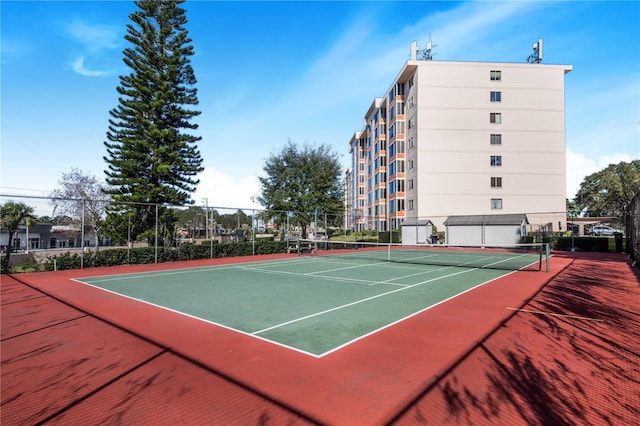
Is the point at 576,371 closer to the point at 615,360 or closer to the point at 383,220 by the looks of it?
the point at 615,360

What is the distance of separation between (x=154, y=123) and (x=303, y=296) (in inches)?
954

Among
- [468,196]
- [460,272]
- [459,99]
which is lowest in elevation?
[460,272]

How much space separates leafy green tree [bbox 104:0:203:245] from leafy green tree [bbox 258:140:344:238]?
29.1 feet

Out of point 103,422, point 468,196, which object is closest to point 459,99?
point 468,196

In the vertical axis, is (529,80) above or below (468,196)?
above

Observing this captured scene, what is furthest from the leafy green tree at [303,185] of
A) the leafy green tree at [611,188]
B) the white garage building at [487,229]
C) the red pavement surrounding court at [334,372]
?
the leafy green tree at [611,188]

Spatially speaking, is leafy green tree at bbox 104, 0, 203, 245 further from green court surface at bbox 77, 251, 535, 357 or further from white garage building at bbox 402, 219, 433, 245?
white garage building at bbox 402, 219, 433, 245

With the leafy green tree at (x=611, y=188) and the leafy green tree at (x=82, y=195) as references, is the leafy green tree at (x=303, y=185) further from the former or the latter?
the leafy green tree at (x=611, y=188)

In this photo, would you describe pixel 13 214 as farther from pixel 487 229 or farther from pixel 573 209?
pixel 573 209

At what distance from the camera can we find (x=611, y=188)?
182 feet

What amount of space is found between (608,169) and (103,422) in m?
85.5

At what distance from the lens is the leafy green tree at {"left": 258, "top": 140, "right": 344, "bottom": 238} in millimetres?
35625

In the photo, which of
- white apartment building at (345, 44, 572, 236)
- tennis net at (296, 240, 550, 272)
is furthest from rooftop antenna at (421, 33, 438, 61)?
tennis net at (296, 240, 550, 272)

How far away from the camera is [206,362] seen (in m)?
5.44
